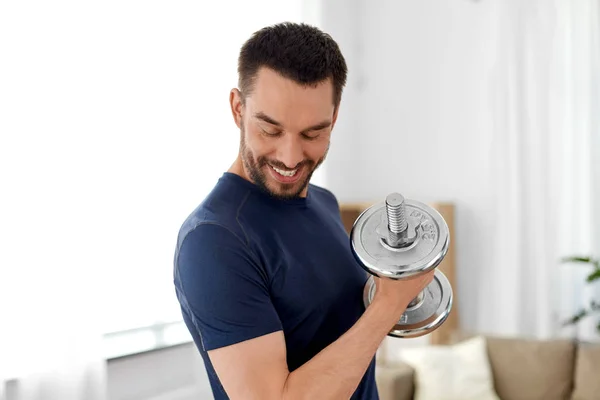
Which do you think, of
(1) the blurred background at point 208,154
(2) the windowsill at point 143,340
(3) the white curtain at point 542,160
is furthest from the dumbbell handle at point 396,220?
(3) the white curtain at point 542,160

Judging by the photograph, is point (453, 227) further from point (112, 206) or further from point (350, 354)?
point (350, 354)

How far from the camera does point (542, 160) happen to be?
3.75 meters

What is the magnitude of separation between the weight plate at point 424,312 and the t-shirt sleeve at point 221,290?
11.5 inches

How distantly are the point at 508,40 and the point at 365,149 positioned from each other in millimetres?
1232

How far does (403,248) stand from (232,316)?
0.33 meters

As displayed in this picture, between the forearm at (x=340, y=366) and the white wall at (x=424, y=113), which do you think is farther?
the white wall at (x=424, y=113)

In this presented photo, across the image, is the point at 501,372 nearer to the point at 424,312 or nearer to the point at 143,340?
the point at 143,340

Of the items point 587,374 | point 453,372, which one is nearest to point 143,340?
point 453,372

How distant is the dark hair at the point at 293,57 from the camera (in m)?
1.10

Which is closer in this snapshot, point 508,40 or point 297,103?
point 297,103

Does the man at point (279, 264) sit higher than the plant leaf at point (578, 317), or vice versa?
the man at point (279, 264)

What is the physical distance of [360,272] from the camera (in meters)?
1.32

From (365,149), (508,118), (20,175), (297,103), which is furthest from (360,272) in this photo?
(365,149)

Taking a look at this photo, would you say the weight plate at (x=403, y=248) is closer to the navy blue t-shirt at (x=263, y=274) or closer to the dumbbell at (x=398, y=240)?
the dumbbell at (x=398, y=240)
